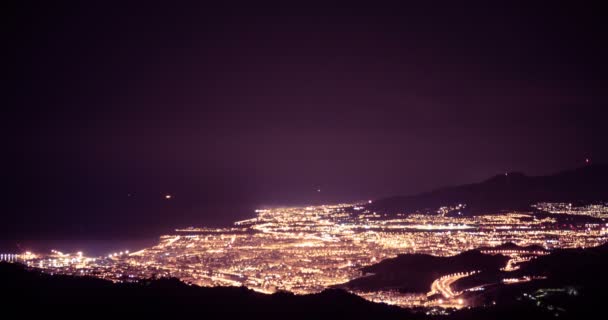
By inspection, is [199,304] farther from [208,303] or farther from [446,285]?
[446,285]

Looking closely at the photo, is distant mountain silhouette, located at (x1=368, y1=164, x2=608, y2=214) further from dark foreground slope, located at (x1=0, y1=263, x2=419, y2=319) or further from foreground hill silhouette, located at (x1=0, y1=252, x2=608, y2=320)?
dark foreground slope, located at (x1=0, y1=263, x2=419, y2=319)

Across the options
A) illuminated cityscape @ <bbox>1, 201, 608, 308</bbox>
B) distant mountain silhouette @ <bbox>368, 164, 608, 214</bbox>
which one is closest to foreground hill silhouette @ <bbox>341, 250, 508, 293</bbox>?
illuminated cityscape @ <bbox>1, 201, 608, 308</bbox>

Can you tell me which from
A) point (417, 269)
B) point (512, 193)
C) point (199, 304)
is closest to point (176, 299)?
point (199, 304)

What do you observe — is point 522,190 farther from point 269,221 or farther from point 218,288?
point 218,288

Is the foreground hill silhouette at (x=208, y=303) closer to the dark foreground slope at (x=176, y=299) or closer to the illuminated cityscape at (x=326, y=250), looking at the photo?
the dark foreground slope at (x=176, y=299)

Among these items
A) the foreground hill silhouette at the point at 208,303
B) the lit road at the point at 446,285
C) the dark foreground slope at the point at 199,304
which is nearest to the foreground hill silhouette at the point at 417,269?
the lit road at the point at 446,285

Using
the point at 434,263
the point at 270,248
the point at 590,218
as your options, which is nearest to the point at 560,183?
the point at 590,218
